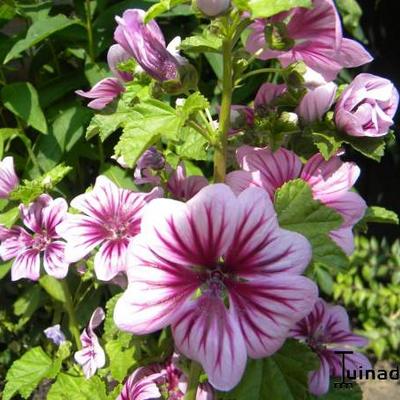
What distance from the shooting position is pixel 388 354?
2.04 m

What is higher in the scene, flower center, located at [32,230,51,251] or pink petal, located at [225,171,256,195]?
pink petal, located at [225,171,256,195]

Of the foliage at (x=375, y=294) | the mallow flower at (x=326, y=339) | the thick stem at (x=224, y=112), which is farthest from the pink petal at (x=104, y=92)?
the foliage at (x=375, y=294)

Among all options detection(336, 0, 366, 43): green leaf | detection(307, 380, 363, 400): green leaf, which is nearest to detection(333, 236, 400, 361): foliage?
detection(336, 0, 366, 43): green leaf

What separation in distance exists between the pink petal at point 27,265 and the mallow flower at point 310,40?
502 mm

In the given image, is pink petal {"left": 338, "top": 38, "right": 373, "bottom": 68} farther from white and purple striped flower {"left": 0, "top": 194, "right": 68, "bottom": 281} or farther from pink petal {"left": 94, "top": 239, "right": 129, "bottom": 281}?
white and purple striped flower {"left": 0, "top": 194, "right": 68, "bottom": 281}

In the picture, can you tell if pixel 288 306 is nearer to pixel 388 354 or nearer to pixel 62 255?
pixel 62 255

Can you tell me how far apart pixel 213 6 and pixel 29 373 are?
877 millimetres

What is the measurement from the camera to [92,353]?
1.04m

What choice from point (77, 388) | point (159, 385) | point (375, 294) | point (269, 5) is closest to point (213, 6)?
point (269, 5)

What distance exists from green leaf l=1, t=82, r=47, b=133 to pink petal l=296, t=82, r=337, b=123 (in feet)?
2.64

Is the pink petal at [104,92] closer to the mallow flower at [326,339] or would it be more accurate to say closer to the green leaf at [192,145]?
the green leaf at [192,145]

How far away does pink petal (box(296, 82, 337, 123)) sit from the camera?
69cm

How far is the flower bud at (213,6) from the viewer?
55 cm

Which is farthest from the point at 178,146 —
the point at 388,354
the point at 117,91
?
the point at 388,354
